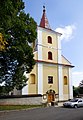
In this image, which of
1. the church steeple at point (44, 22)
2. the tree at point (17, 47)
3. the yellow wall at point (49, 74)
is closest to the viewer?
the tree at point (17, 47)

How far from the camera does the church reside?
45.0 meters

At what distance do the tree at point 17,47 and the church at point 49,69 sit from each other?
Result: 39.0 feet

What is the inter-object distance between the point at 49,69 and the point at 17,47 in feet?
59.4

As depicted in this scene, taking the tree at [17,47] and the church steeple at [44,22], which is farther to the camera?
the church steeple at [44,22]

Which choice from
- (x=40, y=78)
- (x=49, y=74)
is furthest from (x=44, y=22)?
(x=40, y=78)

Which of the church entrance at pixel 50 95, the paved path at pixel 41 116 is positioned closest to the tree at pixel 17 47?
the paved path at pixel 41 116

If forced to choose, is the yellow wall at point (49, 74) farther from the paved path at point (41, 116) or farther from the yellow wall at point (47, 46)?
the paved path at point (41, 116)

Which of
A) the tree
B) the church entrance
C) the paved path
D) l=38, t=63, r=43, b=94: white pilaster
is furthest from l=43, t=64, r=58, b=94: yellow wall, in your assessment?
the paved path

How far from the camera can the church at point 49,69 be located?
45.0 m

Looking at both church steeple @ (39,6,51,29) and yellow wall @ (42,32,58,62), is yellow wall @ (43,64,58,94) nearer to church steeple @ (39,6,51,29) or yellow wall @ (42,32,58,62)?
yellow wall @ (42,32,58,62)

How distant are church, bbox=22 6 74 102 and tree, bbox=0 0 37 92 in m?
11.9

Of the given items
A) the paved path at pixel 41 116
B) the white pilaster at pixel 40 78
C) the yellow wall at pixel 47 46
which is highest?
the yellow wall at pixel 47 46

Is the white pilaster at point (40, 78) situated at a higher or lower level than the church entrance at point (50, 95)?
higher

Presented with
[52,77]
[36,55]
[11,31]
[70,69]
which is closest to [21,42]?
[11,31]
